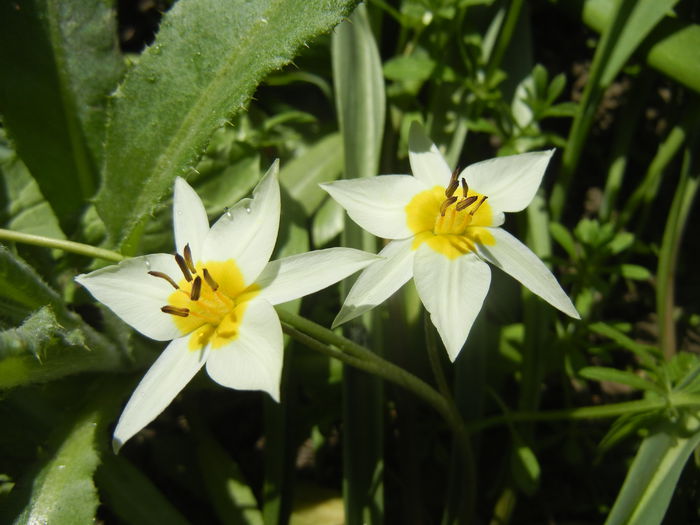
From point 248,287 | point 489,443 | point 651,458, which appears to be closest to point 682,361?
point 651,458

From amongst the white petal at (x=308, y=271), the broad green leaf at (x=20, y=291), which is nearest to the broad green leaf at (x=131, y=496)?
the broad green leaf at (x=20, y=291)

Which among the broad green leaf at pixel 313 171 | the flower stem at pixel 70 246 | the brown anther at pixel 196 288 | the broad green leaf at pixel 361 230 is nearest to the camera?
the brown anther at pixel 196 288

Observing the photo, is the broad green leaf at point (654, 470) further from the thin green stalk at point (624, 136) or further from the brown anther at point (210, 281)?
the brown anther at point (210, 281)

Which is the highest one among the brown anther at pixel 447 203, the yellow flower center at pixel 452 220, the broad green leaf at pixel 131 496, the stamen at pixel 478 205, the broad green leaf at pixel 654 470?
the brown anther at pixel 447 203

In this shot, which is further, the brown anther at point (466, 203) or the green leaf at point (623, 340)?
the green leaf at point (623, 340)

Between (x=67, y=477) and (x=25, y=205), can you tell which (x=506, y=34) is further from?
(x=67, y=477)

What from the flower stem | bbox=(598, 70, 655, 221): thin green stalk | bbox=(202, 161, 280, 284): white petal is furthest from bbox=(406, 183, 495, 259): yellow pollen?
bbox=(598, 70, 655, 221): thin green stalk

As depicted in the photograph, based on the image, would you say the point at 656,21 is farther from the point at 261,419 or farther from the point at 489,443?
the point at 261,419

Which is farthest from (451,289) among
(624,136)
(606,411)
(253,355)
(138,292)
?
(624,136)
